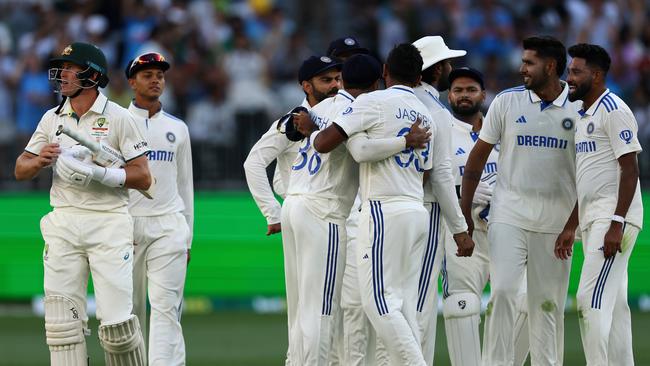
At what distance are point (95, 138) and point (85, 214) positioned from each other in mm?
519

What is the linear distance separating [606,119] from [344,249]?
1999 mm

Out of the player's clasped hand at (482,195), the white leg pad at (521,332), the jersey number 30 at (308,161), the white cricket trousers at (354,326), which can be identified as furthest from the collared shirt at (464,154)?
the jersey number 30 at (308,161)

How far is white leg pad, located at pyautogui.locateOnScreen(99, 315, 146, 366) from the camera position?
9.12 m

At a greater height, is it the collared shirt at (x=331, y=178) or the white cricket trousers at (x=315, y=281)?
the collared shirt at (x=331, y=178)

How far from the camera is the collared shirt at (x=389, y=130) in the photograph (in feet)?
29.9

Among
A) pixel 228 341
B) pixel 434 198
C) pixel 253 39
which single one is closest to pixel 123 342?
pixel 434 198

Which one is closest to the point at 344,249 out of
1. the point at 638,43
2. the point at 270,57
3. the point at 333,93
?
the point at 333,93

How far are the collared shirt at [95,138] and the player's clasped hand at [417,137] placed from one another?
182cm

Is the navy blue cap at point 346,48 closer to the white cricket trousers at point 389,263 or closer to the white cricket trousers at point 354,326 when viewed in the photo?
the white cricket trousers at point 354,326

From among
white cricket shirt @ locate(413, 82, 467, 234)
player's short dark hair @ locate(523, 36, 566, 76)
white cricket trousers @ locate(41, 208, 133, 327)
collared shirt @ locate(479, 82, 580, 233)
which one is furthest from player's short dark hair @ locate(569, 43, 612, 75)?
white cricket trousers @ locate(41, 208, 133, 327)

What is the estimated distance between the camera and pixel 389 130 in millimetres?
9141

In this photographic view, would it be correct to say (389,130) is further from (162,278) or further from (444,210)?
(162,278)

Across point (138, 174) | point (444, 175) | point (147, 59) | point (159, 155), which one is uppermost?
point (147, 59)

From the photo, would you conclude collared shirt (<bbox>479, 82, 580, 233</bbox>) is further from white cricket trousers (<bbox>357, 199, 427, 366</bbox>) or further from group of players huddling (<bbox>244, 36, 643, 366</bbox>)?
white cricket trousers (<bbox>357, 199, 427, 366</bbox>)
